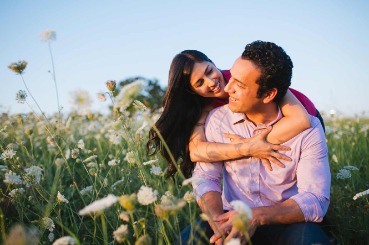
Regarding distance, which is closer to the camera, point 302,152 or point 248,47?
point 302,152

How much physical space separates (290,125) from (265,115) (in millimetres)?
287

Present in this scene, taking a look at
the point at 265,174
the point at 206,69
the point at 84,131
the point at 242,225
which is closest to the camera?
the point at 242,225

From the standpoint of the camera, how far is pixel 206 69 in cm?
264

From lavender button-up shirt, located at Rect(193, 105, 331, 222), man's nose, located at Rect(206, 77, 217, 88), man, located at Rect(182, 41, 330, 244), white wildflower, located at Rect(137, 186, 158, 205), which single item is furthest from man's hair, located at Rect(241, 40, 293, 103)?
white wildflower, located at Rect(137, 186, 158, 205)

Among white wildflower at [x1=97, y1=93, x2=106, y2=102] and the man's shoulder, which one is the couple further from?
white wildflower at [x1=97, y1=93, x2=106, y2=102]

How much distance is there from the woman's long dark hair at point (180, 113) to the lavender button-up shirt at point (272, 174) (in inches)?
8.8

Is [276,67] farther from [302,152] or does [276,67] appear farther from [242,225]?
[242,225]

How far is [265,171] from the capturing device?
2143 mm

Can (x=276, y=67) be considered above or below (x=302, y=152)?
above

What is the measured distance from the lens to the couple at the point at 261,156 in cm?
183

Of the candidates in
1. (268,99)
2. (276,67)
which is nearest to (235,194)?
(268,99)

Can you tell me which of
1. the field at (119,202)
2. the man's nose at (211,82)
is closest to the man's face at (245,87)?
the man's nose at (211,82)

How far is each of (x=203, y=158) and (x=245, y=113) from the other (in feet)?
1.47

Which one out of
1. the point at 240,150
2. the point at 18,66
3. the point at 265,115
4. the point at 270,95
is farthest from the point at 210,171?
the point at 18,66
